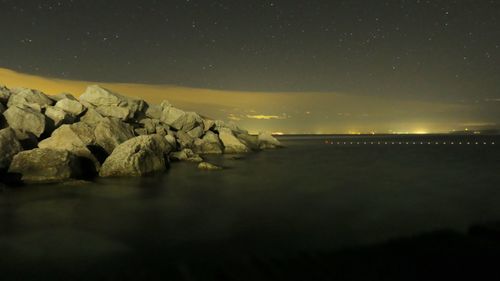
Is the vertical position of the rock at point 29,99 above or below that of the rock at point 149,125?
above

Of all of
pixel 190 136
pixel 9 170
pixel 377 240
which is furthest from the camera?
pixel 190 136

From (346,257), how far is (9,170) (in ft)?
56.0

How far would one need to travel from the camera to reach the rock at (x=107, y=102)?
3144 centimetres

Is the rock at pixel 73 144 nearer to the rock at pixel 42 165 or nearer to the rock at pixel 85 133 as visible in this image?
the rock at pixel 85 133

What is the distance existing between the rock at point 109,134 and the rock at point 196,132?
1568 centimetres

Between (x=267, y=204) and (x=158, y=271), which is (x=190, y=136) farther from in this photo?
(x=158, y=271)

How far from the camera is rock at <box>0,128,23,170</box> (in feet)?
54.2

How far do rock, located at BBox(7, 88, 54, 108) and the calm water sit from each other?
428 inches

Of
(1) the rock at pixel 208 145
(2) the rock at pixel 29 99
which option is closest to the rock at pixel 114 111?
(2) the rock at pixel 29 99

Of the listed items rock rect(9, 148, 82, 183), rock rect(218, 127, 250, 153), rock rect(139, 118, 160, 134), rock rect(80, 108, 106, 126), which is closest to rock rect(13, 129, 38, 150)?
rock rect(9, 148, 82, 183)

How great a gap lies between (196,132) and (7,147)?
2588 centimetres

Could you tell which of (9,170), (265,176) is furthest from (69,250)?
(265,176)

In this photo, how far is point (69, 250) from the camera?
8.27m

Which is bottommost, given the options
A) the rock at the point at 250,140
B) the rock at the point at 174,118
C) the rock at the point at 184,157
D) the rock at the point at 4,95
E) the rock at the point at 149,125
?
the rock at the point at 184,157
